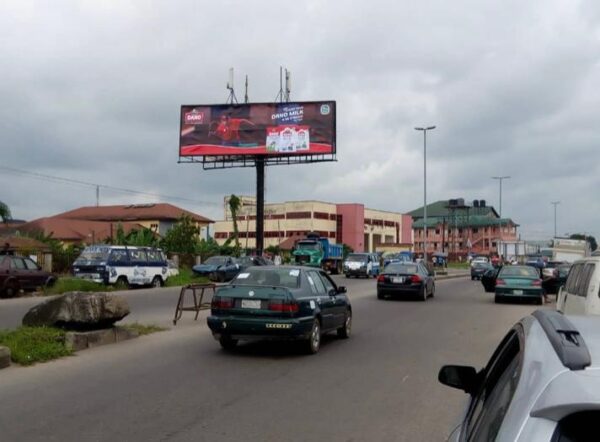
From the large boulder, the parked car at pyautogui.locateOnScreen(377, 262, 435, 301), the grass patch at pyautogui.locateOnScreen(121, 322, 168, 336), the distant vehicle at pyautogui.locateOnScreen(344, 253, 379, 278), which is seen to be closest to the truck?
the distant vehicle at pyautogui.locateOnScreen(344, 253, 379, 278)

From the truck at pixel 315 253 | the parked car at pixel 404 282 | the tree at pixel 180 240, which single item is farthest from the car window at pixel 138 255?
the truck at pixel 315 253

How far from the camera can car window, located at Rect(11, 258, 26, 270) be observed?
82.7 feet

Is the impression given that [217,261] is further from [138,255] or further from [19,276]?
[19,276]

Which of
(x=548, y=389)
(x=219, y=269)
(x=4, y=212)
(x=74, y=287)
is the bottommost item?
(x=74, y=287)

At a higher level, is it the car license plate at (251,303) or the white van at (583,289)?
the white van at (583,289)

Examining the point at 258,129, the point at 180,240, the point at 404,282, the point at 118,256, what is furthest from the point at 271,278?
the point at 180,240

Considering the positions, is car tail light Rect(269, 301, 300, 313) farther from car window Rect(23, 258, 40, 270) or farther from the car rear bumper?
car window Rect(23, 258, 40, 270)

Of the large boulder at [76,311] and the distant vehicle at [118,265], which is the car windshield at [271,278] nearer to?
the large boulder at [76,311]

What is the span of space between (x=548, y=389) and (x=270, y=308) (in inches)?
369

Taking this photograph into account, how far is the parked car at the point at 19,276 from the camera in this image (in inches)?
968

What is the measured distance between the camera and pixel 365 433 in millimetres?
6555

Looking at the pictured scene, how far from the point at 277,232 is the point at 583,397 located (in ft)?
370

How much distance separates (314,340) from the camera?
1175 centimetres

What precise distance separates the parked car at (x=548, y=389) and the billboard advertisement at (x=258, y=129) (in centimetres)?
4673
